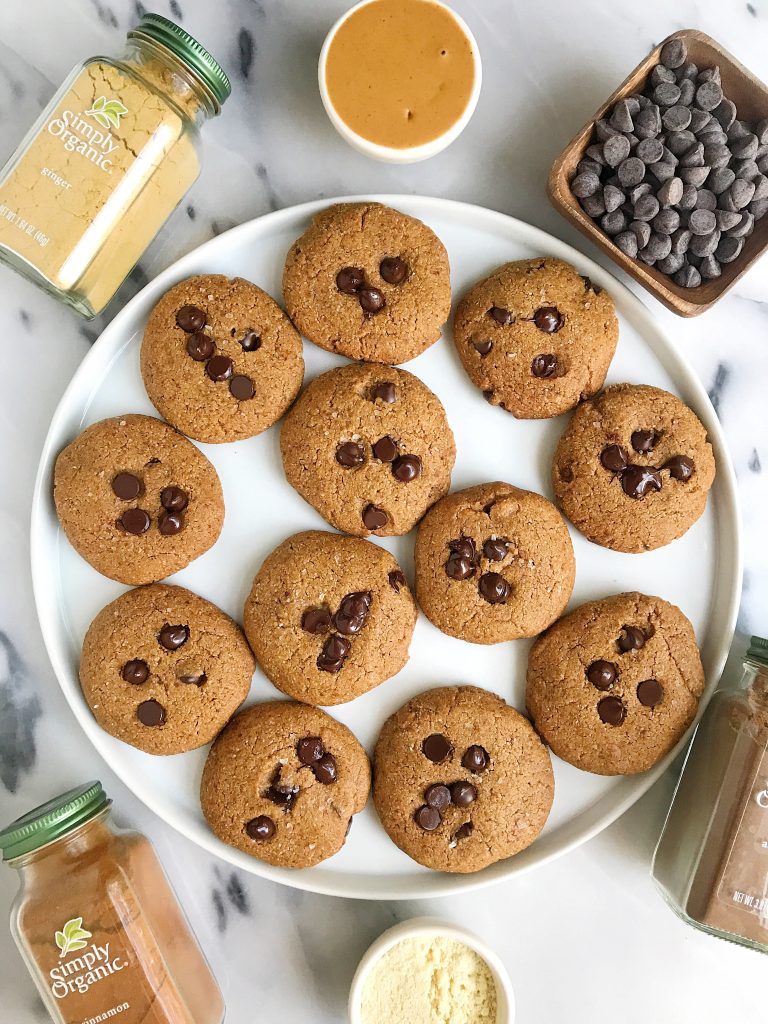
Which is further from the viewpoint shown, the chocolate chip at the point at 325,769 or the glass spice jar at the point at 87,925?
the chocolate chip at the point at 325,769

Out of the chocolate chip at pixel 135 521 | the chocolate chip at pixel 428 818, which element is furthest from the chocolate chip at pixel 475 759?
the chocolate chip at pixel 135 521

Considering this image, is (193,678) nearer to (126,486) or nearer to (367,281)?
(126,486)

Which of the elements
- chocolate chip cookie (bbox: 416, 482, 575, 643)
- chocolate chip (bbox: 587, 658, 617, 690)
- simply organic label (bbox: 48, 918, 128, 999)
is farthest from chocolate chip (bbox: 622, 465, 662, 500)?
simply organic label (bbox: 48, 918, 128, 999)

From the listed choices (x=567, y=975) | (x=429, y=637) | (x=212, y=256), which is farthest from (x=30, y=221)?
(x=567, y=975)

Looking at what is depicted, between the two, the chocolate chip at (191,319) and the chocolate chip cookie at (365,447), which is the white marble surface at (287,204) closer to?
the chocolate chip at (191,319)

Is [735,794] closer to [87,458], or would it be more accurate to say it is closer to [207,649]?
[207,649]

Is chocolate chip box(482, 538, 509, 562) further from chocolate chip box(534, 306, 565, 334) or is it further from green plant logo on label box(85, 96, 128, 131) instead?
green plant logo on label box(85, 96, 128, 131)

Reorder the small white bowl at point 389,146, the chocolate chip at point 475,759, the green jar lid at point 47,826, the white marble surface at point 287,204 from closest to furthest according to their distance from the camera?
the green jar lid at point 47,826, the small white bowl at point 389,146, the chocolate chip at point 475,759, the white marble surface at point 287,204
